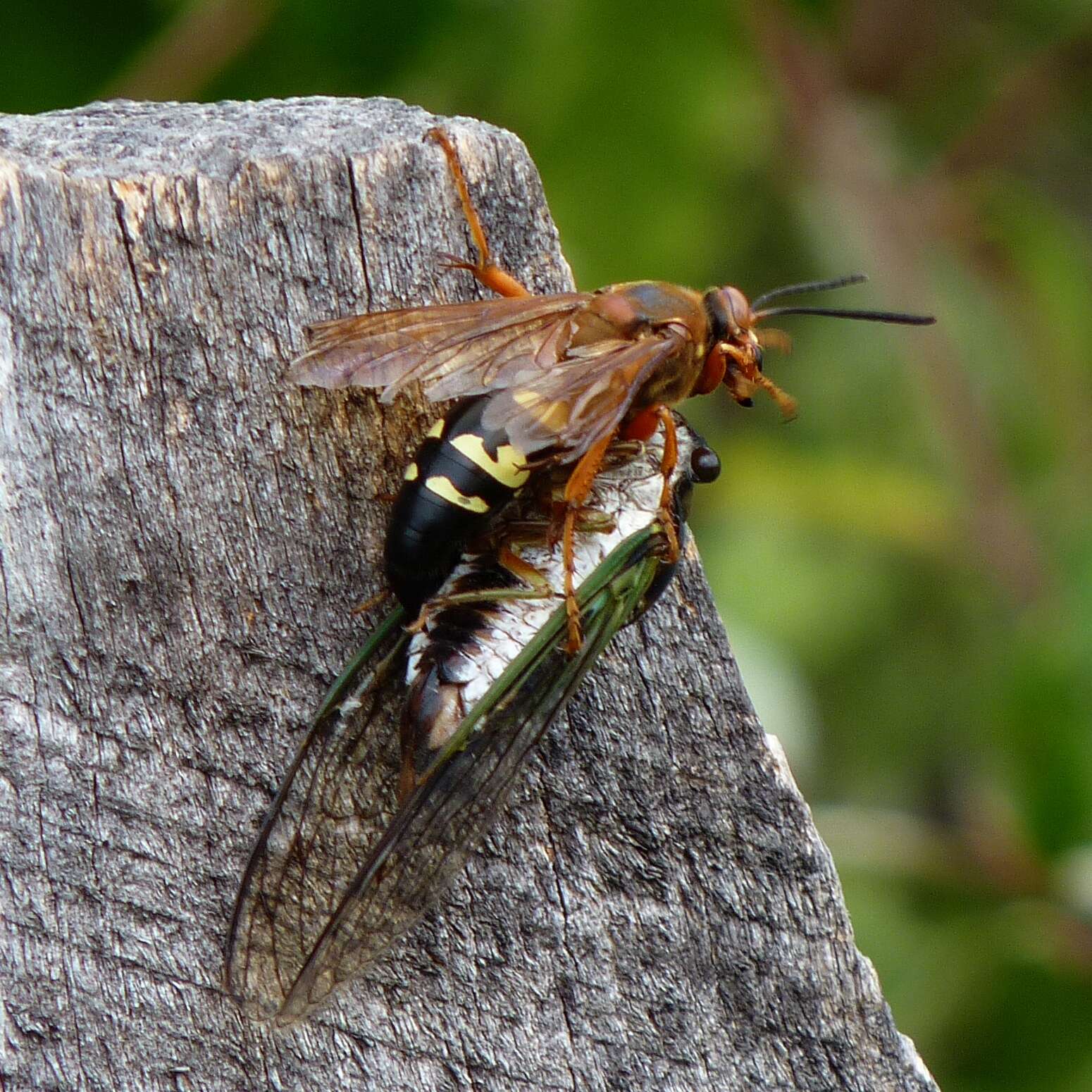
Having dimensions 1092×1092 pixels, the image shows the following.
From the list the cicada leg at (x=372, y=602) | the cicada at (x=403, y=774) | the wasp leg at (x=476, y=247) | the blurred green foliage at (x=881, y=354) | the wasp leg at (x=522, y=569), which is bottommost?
the blurred green foliage at (x=881, y=354)

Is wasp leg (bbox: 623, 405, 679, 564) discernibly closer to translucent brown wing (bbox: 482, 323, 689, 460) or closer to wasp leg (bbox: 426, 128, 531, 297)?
translucent brown wing (bbox: 482, 323, 689, 460)

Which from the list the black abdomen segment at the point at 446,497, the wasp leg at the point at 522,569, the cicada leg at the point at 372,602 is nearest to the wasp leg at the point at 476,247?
the black abdomen segment at the point at 446,497

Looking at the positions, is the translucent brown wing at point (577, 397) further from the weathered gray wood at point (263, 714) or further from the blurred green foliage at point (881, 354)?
the blurred green foliage at point (881, 354)

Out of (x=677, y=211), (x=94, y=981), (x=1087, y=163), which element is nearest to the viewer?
(x=94, y=981)

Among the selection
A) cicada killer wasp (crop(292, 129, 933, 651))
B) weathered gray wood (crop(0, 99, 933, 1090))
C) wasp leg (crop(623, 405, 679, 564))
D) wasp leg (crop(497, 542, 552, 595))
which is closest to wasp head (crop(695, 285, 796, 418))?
cicada killer wasp (crop(292, 129, 933, 651))

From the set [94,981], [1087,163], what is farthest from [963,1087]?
[1087,163]

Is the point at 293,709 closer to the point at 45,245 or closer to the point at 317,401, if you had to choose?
the point at 317,401
